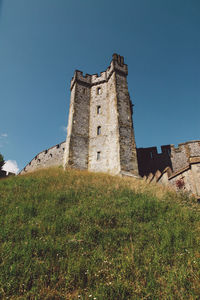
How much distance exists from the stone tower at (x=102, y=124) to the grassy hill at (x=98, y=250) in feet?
25.8

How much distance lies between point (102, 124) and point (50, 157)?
842 cm

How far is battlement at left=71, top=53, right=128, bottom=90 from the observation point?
17609 mm

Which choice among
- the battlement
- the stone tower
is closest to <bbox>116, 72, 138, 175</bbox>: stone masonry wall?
the stone tower

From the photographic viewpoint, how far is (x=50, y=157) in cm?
2036

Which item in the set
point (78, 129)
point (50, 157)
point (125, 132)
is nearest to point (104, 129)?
point (125, 132)

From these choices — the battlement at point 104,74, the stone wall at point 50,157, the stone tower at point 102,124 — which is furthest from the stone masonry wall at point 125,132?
the stone wall at point 50,157

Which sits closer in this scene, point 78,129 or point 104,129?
point 104,129

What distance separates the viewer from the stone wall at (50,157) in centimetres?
1883

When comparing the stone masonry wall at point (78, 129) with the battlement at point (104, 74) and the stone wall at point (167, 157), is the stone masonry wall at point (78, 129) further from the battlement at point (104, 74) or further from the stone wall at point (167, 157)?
the stone wall at point (167, 157)

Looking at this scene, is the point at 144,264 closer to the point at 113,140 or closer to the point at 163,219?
the point at 163,219

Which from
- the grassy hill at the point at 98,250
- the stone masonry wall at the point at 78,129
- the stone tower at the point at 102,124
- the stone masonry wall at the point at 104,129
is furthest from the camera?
the stone masonry wall at the point at 78,129

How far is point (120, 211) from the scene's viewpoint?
5.01 m

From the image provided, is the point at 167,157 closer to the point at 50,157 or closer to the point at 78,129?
the point at 78,129

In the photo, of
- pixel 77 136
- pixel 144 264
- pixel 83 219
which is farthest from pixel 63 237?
pixel 77 136
